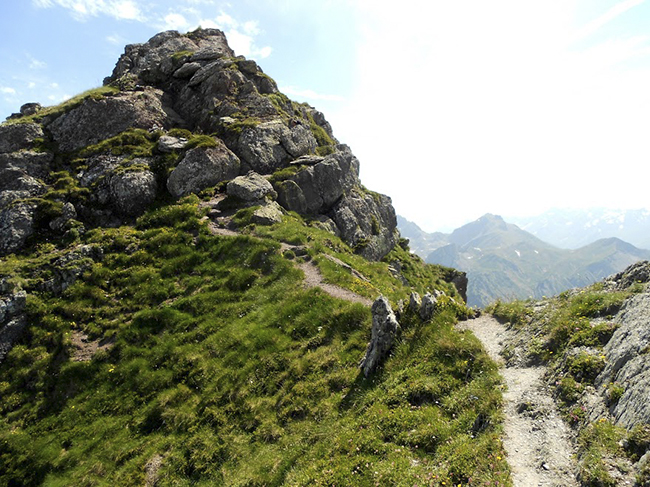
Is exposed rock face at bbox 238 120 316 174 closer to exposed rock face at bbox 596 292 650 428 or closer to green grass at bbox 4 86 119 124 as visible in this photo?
green grass at bbox 4 86 119 124

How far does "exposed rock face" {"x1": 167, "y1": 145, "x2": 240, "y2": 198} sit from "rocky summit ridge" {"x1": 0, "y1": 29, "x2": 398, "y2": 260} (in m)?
0.13

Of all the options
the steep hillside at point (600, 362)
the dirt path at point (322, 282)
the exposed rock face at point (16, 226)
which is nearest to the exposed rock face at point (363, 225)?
the dirt path at point (322, 282)

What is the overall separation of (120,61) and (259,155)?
136 ft

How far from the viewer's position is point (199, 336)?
22.3 meters

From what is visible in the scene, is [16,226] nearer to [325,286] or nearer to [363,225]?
[325,286]

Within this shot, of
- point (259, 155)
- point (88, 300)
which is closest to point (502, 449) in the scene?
point (88, 300)

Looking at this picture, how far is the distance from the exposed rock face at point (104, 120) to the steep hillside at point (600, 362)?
175 ft

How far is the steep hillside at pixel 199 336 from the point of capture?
535 inches

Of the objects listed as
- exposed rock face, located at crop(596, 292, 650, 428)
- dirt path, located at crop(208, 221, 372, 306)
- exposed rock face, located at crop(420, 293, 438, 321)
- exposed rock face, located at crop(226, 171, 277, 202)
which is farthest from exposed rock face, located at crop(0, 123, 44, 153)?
exposed rock face, located at crop(596, 292, 650, 428)

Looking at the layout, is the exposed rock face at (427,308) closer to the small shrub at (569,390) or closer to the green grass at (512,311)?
the green grass at (512,311)

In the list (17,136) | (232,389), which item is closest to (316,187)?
(232,389)

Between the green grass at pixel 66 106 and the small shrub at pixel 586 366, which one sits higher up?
the green grass at pixel 66 106

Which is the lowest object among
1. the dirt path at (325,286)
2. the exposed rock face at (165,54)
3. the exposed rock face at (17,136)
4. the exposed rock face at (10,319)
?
the dirt path at (325,286)

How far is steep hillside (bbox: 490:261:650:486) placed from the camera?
9.32 meters
